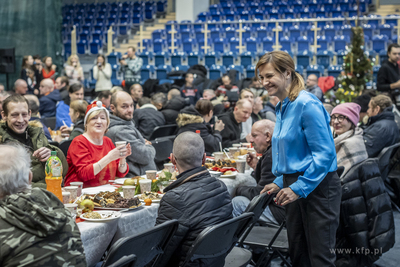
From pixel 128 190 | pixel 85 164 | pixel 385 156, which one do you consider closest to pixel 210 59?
pixel 385 156

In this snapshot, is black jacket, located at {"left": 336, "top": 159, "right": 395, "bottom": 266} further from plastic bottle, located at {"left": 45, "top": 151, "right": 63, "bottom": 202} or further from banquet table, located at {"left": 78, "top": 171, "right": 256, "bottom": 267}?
plastic bottle, located at {"left": 45, "top": 151, "right": 63, "bottom": 202}

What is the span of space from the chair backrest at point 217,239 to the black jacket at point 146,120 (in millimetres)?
4020

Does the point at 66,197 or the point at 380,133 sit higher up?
the point at 66,197

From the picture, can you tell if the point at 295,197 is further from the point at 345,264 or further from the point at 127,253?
the point at 345,264

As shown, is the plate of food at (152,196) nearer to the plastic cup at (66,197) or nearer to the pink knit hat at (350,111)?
the plastic cup at (66,197)

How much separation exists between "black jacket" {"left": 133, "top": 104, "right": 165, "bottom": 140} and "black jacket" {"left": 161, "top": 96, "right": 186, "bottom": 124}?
1.32 ft

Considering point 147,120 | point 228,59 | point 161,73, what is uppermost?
point 228,59

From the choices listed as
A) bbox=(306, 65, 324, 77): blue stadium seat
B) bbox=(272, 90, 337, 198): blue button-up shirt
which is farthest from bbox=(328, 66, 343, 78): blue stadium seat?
bbox=(272, 90, 337, 198): blue button-up shirt

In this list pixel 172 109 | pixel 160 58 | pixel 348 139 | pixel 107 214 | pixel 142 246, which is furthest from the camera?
pixel 160 58

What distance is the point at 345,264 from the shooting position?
354 cm

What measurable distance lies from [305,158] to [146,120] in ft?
13.6

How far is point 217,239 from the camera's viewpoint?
7.47 feet

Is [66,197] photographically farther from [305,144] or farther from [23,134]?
[305,144]

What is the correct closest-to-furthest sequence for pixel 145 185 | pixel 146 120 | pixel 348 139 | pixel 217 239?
pixel 217 239 → pixel 145 185 → pixel 348 139 → pixel 146 120
